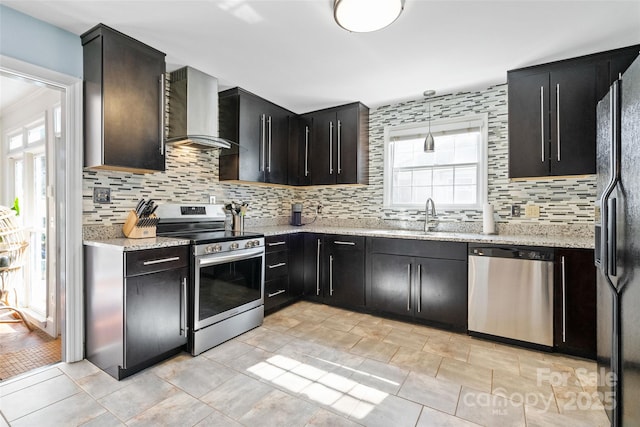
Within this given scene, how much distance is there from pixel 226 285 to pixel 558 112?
3.21 meters

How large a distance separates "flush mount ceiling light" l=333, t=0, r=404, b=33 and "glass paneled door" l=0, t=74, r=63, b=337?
2.71 meters

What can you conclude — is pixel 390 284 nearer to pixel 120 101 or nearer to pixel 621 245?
pixel 621 245

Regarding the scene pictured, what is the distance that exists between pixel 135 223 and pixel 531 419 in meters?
2.88

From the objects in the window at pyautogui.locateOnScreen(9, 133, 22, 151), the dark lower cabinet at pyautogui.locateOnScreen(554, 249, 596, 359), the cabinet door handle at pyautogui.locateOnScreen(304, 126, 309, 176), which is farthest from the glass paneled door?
the dark lower cabinet at pyautogui.locateOnScreen(554, 249, 596, 359)

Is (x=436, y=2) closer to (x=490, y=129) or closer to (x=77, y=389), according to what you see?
(x=490, y=129)

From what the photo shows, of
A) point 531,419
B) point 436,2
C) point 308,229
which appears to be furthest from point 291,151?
point 531,419

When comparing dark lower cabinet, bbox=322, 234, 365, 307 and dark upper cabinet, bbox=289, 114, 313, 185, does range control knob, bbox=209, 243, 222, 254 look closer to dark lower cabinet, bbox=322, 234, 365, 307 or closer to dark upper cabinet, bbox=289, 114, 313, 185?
dark lower cabinet, bbox=322, 234, 365, 307

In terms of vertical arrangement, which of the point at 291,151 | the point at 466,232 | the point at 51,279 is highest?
the point at 291,151

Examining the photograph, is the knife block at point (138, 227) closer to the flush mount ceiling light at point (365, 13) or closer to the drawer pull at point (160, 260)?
the drawer pull at point (160, 260)

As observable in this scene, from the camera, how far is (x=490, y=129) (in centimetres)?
310

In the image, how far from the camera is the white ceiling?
6.10ft

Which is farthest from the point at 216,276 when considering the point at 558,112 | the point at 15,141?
the point at 15,141

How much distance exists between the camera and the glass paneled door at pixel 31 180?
2862 mm

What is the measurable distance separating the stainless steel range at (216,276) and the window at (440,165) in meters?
1.85
